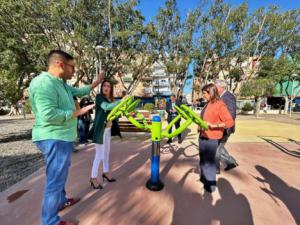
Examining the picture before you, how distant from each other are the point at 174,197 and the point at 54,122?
205cm

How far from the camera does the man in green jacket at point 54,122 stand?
189 centimetres

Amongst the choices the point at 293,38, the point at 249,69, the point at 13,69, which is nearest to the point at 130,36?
the point at 13,69

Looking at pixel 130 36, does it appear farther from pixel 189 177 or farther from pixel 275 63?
pixel 275 63

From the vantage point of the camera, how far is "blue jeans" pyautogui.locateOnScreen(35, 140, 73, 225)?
2037 millimetres

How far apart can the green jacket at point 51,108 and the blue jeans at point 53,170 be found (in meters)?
0.07

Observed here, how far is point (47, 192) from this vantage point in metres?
2.12

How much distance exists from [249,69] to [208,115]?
83.6ft

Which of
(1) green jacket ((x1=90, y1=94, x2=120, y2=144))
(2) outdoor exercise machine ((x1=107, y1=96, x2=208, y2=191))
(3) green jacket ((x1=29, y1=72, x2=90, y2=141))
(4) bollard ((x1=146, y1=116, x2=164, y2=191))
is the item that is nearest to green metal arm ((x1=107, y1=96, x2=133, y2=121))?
(2) outdoor exercise machine ((x1=107, y1=96, x2=208, y2=191))

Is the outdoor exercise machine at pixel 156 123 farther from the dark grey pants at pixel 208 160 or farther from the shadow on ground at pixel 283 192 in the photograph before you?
the shadow on ground at pixel 283 192

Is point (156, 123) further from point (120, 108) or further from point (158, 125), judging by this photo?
point (120, 108)

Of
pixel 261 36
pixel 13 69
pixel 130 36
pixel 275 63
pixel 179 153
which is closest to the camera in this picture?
pixel 179 153

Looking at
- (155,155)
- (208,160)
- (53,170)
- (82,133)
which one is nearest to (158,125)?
(155,155)

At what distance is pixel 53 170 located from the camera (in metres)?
2.09

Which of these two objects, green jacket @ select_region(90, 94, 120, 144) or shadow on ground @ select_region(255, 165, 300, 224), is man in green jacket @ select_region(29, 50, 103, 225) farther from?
shadow on ground @ select_region(255, 165, 300, 224)
